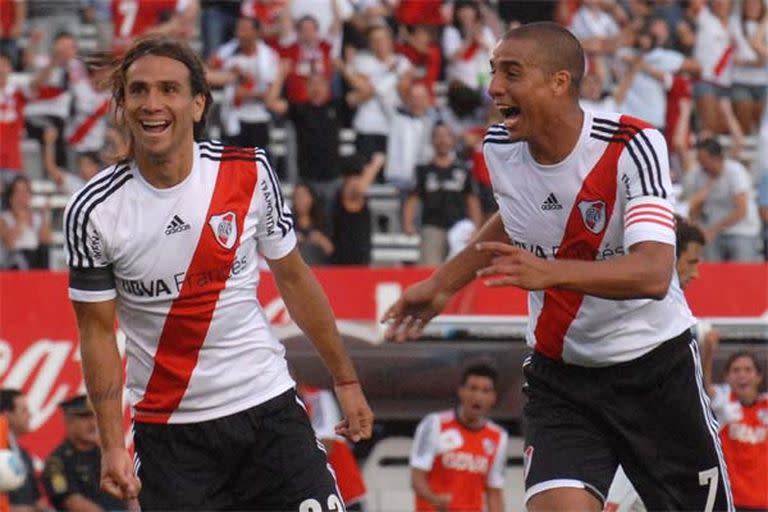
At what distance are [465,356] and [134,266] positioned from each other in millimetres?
7309

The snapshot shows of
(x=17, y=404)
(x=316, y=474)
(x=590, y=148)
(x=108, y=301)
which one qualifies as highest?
(x=590, y=148)

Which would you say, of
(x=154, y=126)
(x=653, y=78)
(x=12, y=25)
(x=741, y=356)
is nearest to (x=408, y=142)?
(x=653, y=78)

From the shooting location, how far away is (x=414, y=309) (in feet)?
24.3

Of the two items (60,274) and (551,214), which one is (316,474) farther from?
(60,274)

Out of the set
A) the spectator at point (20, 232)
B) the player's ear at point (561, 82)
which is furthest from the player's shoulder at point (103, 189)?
the spectator at point (20, 232)

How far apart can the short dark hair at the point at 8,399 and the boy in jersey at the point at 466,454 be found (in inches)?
111

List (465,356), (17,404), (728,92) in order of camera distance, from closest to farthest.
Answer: (17,404)
(465,356)
(728,92)

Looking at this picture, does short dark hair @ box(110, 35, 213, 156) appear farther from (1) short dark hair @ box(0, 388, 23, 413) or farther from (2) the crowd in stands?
(2) the crowd in stands

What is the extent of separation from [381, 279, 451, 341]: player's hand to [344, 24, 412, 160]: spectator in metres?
10.4

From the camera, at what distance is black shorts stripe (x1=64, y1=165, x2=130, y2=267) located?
6.82 m

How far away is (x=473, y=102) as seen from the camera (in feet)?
59.9

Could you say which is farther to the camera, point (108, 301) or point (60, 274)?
point (60, 274)

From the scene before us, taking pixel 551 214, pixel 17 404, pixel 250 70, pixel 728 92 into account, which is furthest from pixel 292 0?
pixel 551 214

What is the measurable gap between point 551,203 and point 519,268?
1.01 m
